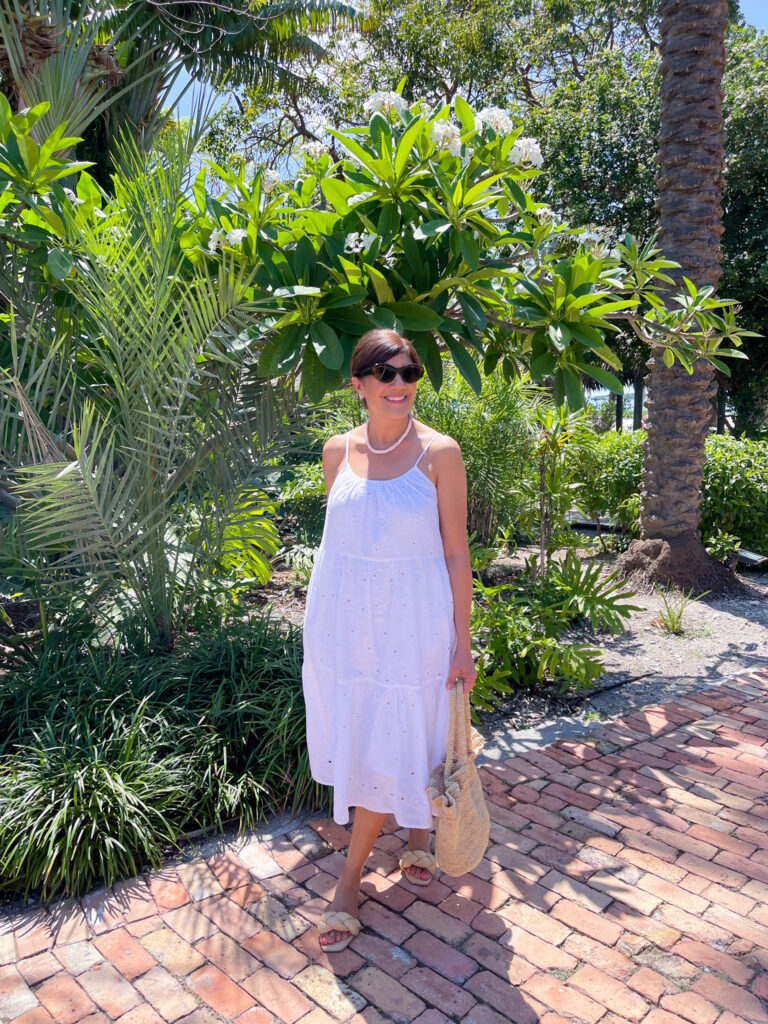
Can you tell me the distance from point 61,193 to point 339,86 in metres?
14.4

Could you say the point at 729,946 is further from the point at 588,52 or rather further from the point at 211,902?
the point at 588,52

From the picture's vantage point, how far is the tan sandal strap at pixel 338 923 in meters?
2.33

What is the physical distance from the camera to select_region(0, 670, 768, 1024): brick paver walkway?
6.93 feet

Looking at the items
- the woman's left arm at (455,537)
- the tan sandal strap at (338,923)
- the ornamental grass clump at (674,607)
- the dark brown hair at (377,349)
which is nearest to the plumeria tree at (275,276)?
the dark brown hair at (377,349)

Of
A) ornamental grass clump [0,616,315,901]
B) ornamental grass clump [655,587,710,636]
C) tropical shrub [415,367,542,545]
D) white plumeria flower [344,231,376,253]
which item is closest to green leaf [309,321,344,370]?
white plumeria flower [344,231,376,253]

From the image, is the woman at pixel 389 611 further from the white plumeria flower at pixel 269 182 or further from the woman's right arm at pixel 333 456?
the white plumeria flower at pixel 269 182

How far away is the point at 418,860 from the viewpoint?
105 inches

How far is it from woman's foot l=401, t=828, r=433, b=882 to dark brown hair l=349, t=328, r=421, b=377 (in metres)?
1.65

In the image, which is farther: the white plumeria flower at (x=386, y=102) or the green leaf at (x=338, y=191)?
the white plumeria flower at (x=386, y=102)

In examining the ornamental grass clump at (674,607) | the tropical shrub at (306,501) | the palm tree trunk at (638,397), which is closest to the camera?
the ornamental grass clump at (674,607)

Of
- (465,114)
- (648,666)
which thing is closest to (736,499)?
(648,666)

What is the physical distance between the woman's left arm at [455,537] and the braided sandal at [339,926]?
811mm

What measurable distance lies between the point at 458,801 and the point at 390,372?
4.31 feet

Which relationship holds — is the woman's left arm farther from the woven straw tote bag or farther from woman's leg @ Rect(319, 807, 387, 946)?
woman's leg @ Rect(319, 807, 387, 946)
